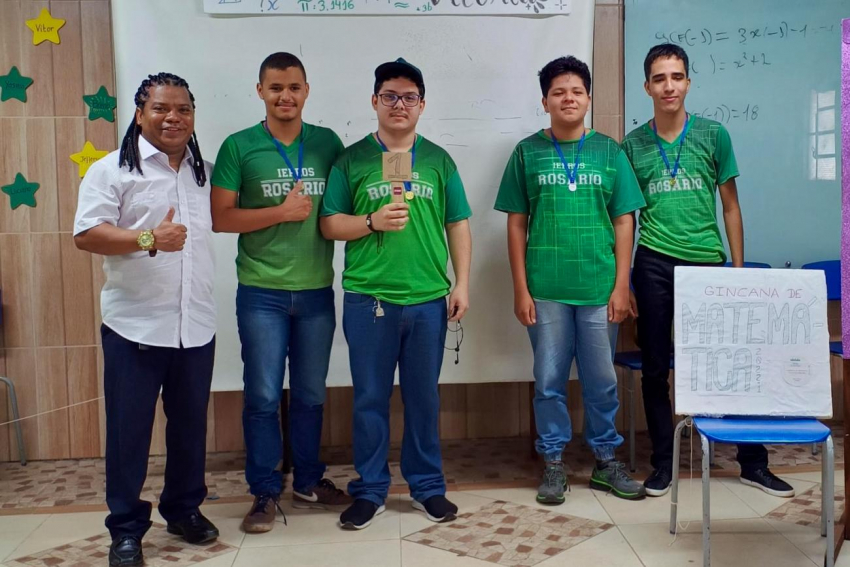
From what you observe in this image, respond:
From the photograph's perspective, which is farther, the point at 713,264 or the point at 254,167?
the point at 713,264

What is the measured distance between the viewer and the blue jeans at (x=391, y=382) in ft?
8.59

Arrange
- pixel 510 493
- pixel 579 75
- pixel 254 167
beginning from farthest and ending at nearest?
1. pixel 510 493
2. pixel 579 75
3. pixel 254 167

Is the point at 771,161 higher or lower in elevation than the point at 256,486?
higher

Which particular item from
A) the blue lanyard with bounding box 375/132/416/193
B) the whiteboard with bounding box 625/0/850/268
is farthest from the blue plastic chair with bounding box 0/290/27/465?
the whiteboard with bounding box 625/0/850/268

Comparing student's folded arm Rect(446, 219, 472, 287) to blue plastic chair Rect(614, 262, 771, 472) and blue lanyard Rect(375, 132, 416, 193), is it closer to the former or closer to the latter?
blue lanyard Rect(375, 132, 416, 193)

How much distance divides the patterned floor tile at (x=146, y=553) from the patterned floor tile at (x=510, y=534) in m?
0.68

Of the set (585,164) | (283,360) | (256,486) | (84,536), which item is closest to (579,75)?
(585,164)

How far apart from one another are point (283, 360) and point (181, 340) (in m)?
0.42

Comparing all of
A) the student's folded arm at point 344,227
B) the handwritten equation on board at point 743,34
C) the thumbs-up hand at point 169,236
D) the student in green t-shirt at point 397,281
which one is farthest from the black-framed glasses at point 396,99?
the handwritten equation on board at point 743,34

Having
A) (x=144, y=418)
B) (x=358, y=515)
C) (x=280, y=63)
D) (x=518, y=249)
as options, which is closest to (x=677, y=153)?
(x=518, y=249)

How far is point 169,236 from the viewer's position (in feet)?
7.18

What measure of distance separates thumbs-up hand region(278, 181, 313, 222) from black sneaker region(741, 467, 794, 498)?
198 centimetres

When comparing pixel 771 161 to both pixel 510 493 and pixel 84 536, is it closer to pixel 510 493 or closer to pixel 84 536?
pixel 510 493

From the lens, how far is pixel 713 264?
2844 mm
